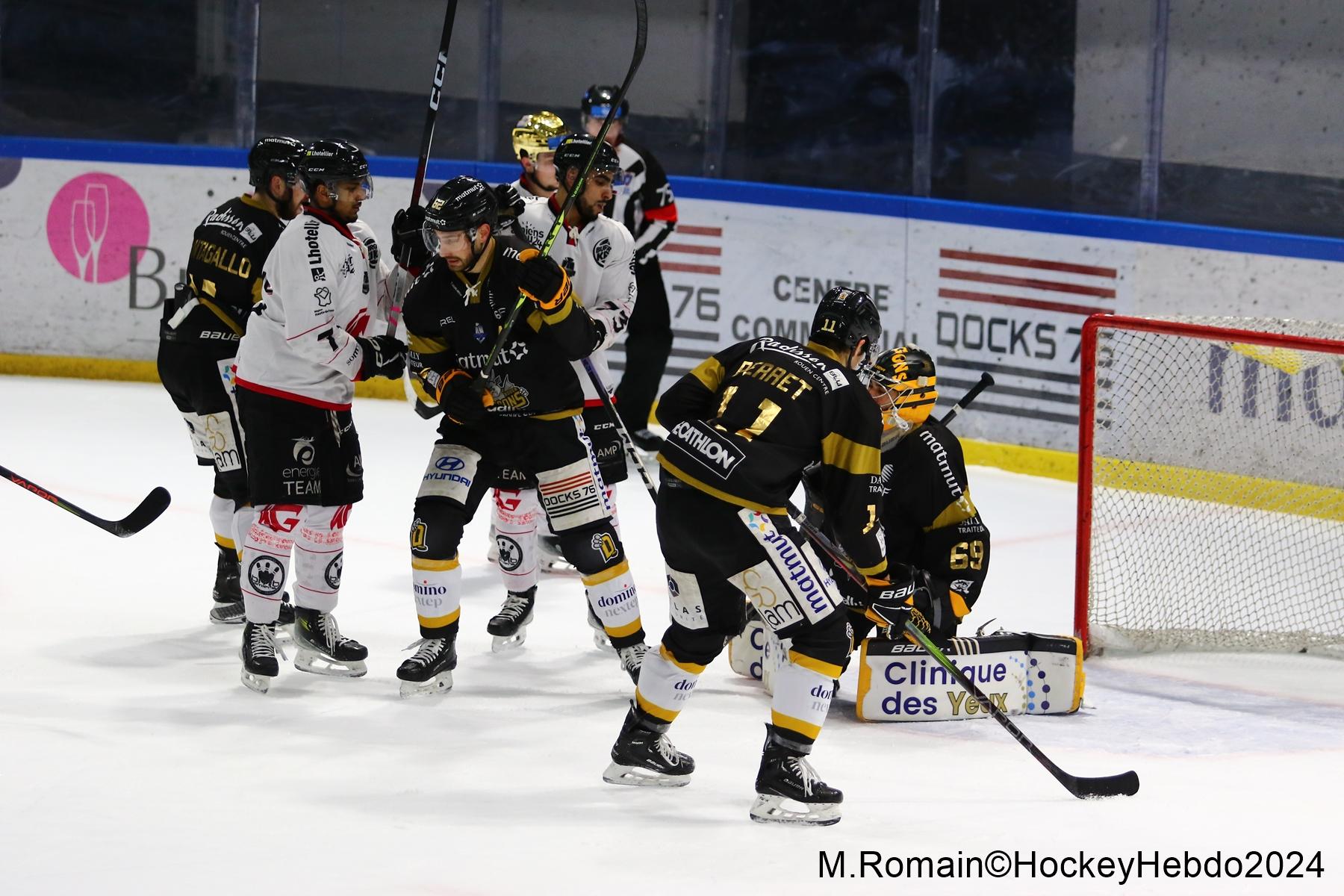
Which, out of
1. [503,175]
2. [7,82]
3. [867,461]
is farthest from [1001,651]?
[7,82]

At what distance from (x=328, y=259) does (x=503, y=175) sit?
4.45 metres

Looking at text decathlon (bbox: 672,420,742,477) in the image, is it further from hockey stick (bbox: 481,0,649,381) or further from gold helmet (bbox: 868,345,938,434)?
gold helmet (bbox: 868,345,938,434)

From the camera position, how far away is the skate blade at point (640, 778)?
376 centimetres

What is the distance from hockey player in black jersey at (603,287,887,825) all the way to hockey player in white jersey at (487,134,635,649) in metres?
1.11

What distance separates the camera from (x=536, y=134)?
5.37 m

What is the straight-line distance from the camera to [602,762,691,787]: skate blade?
3.76m

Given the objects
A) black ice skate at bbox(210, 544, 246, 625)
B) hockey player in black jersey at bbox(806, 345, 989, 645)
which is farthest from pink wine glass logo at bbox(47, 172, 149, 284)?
hockey player in black jersey at bbox(806, 345, 989, 645)

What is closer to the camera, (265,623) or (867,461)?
(867,461)

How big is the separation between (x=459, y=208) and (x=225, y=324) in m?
1.07

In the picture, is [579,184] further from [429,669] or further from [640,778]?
[640,778]

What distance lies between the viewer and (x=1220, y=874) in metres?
3.32

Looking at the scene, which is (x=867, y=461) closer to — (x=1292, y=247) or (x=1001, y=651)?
(x=1001, y=651)

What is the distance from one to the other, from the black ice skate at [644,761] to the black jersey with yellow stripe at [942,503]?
1016mm

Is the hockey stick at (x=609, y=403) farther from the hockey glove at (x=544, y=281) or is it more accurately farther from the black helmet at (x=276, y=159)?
the black helmet at (x=276, y=159)
